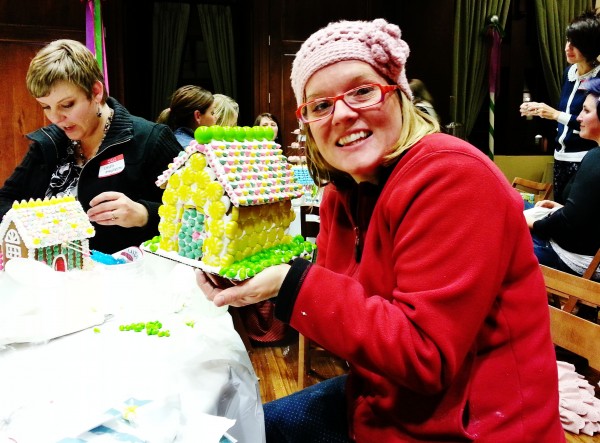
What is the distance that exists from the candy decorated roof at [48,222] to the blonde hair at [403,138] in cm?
76

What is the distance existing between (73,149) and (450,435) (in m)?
→ 1.76

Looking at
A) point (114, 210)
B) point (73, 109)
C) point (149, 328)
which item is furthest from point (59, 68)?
point (149, 328)

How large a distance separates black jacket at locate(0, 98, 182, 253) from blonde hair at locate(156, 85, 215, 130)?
1576mm

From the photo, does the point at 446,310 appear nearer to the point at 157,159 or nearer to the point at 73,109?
Answer: the point at 157,159

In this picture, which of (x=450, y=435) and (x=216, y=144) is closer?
(x=450, y=435)

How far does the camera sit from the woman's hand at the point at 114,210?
5.39 feet

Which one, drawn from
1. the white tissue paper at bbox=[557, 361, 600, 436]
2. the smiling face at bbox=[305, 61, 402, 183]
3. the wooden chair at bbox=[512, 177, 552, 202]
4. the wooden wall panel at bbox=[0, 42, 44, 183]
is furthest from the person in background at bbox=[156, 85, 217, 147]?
the wooden chair at bbox=[512, 177, 552, 202]

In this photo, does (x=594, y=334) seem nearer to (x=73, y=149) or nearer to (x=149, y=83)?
(x=73, y=149)

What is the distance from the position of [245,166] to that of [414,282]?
1.85ft

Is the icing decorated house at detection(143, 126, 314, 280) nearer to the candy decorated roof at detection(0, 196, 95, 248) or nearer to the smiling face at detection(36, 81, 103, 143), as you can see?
the candy decorated roof at detection(0, 196, 95, 248)

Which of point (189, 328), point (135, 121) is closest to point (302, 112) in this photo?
point (189, 328)

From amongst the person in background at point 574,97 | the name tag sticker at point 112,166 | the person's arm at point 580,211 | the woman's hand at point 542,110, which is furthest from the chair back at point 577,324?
the woman's hand at point 542,110

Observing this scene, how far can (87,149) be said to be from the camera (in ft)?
6.63

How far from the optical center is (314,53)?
3.34 feet
